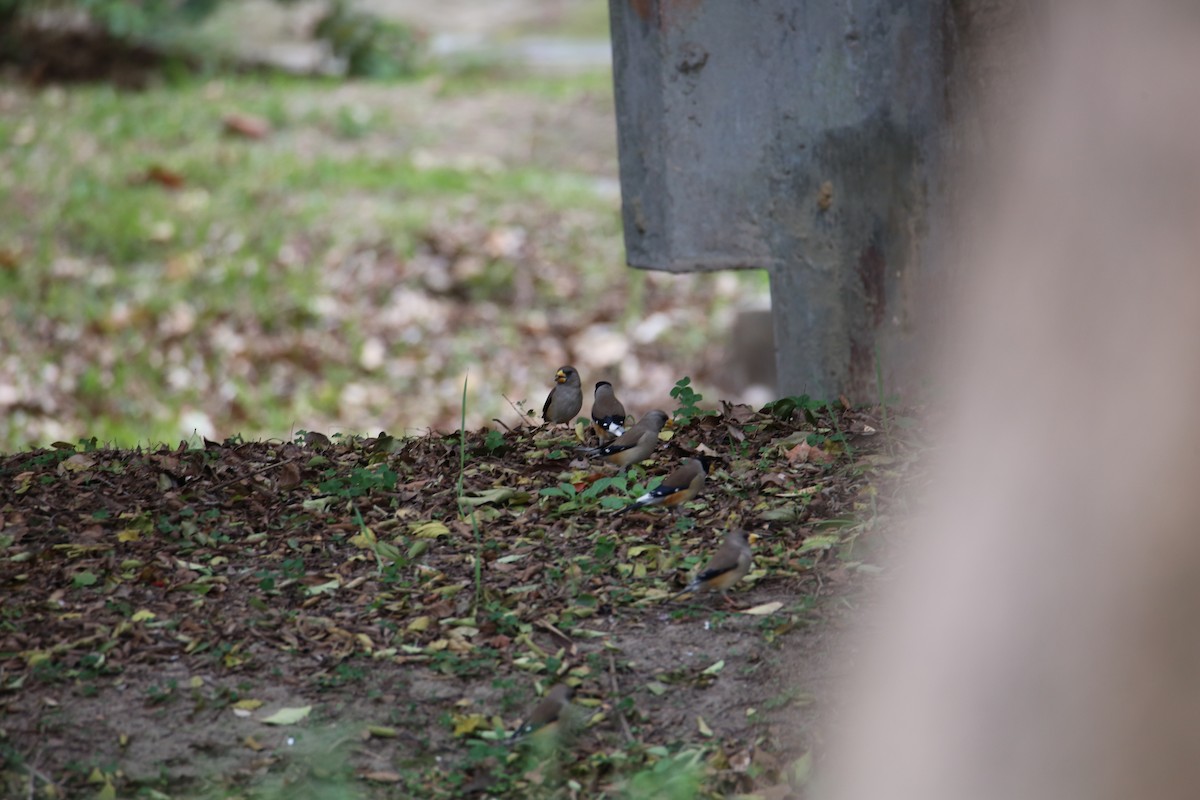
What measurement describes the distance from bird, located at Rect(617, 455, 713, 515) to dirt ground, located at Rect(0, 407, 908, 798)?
6 centimetres

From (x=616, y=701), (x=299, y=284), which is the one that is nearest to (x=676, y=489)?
(x=616, y=701)

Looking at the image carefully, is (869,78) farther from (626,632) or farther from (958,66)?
(626,632)

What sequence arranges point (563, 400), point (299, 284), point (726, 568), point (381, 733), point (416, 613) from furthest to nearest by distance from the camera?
point (299, 284) → point (563, 400) → point (416, 613) → point (726, 568) → point (381, 733)

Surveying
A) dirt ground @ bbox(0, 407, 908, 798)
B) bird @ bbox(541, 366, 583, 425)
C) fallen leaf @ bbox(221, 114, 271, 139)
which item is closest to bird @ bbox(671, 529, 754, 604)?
dirt ground @ bbox(0, 407, 908, 798)

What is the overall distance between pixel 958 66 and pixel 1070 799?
3064 millimetres

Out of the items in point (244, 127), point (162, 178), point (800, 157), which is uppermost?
point (244, 127)

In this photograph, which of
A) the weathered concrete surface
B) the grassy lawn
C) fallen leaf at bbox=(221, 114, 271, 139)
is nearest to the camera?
the weathered concrete surface

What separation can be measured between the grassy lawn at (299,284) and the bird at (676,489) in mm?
4557

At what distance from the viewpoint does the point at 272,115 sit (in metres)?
11.9

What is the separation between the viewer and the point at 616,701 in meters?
3.26

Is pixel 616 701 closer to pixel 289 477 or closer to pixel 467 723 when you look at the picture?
pixel 467 723

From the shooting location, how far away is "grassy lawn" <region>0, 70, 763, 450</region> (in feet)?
28.2

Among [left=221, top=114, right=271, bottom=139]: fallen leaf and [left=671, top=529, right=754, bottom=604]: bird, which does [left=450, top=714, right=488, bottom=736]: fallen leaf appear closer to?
[left=671, top=529, right=754, bottom=604]: bird

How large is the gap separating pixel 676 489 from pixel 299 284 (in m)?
5.93
